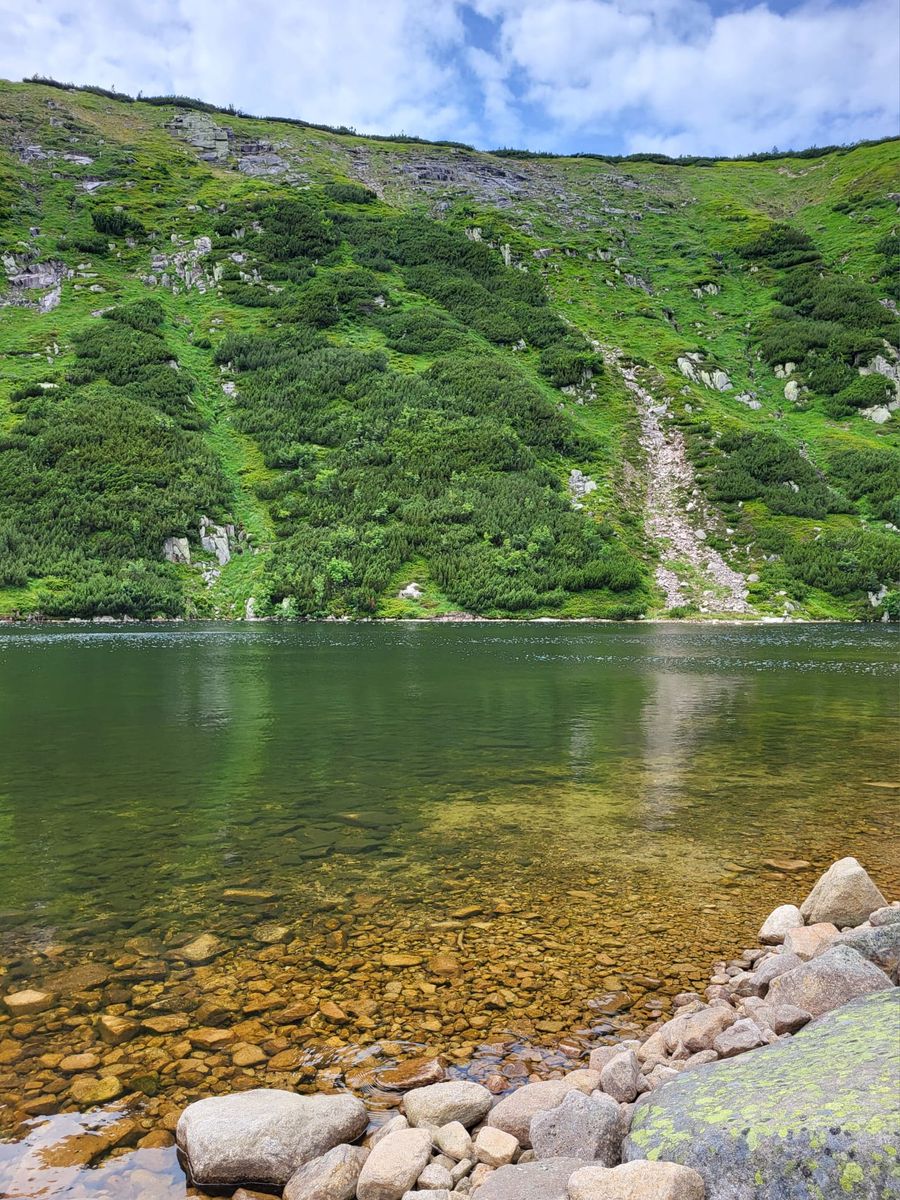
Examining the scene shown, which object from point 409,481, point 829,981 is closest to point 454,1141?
point 829,981

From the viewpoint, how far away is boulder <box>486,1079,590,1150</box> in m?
5.36

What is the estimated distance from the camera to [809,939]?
26.2 feet

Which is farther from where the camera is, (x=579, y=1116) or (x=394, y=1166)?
(x=579, y=1116)

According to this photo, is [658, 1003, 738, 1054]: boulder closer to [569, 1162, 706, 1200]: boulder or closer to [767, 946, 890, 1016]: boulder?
[767, 946, 890, 1016]: boulder

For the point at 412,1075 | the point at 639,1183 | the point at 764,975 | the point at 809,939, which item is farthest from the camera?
the point at 809,939

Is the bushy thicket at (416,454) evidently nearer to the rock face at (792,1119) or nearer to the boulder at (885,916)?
the boulder at (885,916)

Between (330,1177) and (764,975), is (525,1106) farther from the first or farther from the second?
(764,975)

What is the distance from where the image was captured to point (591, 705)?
90.3ft

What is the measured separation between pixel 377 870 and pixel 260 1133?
5.82 metres

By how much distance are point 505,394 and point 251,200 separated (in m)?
80.1

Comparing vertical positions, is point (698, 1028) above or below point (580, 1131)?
below

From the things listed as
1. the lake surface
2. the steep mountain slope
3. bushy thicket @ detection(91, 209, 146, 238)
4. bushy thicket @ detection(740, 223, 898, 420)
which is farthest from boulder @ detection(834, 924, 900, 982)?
bushy thicket @ detection(91, 209, 146, 238)

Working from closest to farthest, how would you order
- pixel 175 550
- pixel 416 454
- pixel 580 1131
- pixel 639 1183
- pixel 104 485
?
1. pixel 639 1183
2. pixel 580 1131
3. pixel 175 550
4. pixel 104 485
5. pixel 416 454

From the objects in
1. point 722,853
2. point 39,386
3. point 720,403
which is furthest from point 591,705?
point 720,403
